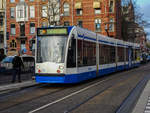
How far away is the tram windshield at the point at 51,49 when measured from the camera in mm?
13562

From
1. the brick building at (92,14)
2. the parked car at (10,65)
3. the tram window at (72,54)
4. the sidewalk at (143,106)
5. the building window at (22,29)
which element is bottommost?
the sidewalk at (143,106)

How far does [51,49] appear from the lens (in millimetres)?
13742

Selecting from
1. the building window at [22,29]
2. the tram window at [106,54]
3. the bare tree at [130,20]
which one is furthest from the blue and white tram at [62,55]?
the building window at [22,29]

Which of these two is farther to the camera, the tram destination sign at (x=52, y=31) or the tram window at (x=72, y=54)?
the tram destination sign at (x=52, y=31)

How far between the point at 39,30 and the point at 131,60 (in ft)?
66.4

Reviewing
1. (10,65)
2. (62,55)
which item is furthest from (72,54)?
(10,65)

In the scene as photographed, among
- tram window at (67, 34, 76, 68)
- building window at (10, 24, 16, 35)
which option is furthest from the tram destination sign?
building window at (10, 24, 16, 35)

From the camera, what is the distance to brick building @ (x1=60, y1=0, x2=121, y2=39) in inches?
2191

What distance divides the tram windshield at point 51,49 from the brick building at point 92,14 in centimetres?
4181

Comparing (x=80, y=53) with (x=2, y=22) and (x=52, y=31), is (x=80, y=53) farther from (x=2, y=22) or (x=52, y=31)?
(x=2, y=22)

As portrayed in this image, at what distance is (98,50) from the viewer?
19.1m

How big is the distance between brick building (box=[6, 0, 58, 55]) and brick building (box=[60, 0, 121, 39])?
5153 mm

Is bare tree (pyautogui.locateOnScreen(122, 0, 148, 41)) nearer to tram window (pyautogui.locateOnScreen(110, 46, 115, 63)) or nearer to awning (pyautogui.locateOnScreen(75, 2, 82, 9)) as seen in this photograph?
awning (pyautogui.locateOnScreen(75, 2, 82, 9))

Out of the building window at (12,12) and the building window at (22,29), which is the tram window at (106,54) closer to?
the building window at (22,29)
